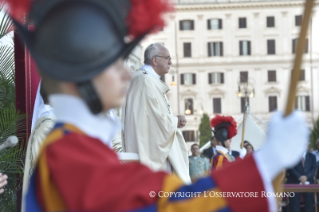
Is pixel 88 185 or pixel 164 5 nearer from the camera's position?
pixel 88 185

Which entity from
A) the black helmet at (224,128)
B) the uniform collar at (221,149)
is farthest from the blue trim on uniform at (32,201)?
the black helmet at (224,128)

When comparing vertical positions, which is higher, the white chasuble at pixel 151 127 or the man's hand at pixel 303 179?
the white chasuble at pixel 151 127

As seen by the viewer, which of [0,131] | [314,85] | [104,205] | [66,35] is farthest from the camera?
[314,85]

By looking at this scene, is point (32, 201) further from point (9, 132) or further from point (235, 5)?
point (235, 5)

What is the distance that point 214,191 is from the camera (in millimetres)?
1801

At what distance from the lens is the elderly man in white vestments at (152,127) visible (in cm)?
590

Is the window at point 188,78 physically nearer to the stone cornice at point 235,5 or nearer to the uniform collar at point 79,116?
the stone cornice at point 235,5

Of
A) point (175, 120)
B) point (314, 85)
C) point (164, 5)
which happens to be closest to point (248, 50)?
point (314, 85)

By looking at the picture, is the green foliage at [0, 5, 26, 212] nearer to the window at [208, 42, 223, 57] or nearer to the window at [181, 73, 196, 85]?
the window at [181, 73, 196, 85]

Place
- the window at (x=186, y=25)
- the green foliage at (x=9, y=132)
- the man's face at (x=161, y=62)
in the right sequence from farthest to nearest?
1. the window at (x=186, y=25)
2. the man's face at (x=161, y=62)
3. the green foliage at (x=9, y=132)

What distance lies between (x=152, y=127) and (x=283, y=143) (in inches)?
168

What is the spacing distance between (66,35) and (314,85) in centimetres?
5336

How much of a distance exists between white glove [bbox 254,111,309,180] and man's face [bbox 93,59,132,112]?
0.49 m

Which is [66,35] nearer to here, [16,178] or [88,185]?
[88,185]
